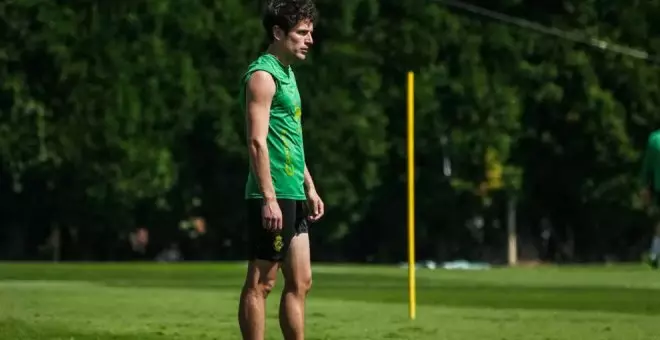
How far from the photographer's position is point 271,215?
9398mm

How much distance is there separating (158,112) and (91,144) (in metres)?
1.83

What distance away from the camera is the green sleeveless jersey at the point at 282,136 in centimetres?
962

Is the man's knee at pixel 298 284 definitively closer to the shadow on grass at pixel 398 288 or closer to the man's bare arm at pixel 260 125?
the man's bare arm at pixel 260 125

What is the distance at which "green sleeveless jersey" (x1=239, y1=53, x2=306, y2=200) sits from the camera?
9.62 metres

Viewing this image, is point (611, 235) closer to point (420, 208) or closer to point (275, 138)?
Result: point (420, 208)

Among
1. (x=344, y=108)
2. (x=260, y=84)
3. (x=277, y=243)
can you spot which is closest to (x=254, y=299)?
(x=277, y=243)

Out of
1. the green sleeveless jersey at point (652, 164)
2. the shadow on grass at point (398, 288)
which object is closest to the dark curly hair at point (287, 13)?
the shadow on grass at point (398, 288)

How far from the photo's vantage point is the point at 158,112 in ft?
163

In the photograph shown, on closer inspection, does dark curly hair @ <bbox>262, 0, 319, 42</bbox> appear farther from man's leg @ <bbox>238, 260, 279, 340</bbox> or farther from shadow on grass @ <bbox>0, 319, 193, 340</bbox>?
shadow on grass @ <bbox>0, 319, 193, 340</bbox>

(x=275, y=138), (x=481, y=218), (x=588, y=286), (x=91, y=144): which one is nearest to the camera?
(x=275, y=138)

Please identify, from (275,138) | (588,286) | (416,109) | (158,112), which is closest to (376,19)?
(416,109)

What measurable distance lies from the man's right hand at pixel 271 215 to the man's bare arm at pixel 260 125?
3 centimetres

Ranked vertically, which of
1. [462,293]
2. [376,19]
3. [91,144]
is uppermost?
[376,19]

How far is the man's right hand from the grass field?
4787 mm
